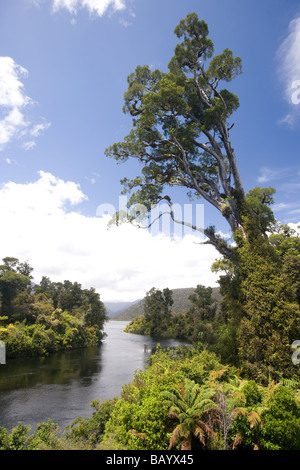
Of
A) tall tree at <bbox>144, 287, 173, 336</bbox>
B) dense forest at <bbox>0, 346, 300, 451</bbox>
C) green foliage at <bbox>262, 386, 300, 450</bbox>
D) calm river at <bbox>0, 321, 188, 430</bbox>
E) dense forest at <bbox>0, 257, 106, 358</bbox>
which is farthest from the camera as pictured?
tall tree at <bbox>144, 287, 173, 336</bbox>

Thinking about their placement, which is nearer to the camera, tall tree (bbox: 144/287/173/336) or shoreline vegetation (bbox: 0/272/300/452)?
shoreline vegetation (bbox: 0/272/300/452)

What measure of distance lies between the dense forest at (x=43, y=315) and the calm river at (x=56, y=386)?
2431mm

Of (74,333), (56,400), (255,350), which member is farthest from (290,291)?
(74,333)

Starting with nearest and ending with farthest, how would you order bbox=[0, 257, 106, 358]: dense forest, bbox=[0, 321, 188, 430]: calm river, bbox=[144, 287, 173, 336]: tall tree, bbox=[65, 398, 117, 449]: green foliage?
bbox=[65, 398, 117, 449]: green foliage → bbox=[0, 321, 188, 430]: calm river → bbox=[0, 257, 106, 358]: dense forest → bbox=[144, 287, 173, 336]: tall tree

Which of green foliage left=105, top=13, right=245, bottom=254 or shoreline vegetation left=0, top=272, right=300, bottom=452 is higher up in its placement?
green foliage left=105, top=13, right=245, bottom=254

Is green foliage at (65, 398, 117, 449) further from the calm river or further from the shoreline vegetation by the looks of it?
the calm river

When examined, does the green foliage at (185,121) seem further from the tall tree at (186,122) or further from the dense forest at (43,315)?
the dense forest at (43,315)

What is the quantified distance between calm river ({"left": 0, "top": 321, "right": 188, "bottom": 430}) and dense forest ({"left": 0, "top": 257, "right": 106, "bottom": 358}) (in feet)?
7.98

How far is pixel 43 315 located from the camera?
30.8m

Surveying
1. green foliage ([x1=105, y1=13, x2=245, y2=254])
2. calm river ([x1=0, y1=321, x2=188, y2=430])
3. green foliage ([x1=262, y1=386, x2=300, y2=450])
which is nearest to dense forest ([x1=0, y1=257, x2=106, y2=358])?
calm river ([x1=0, y1=321, x2=188, y2=430])

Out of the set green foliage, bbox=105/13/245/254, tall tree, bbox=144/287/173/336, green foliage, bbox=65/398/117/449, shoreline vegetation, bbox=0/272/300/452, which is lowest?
tall tree, bbox=144/287/173/336

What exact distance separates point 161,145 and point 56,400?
16.7 meters

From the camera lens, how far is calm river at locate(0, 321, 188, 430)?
10961 millimetres

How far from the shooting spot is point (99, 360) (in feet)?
81.7
